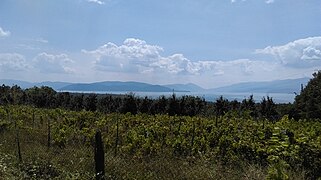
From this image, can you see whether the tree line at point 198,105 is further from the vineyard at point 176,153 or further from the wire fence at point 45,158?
the vineyard at point 176,153

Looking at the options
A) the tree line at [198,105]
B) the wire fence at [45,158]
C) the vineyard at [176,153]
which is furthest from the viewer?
the tree line at [198,105]

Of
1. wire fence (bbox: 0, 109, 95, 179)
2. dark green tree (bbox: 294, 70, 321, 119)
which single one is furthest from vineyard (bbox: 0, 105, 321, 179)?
dark green tree (bbox: 294, 70, 321, 119)

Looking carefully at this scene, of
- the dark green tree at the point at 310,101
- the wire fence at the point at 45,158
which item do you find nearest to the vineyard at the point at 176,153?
the wire fence at the point at 45,158

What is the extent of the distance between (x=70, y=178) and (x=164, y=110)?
31.9 metres

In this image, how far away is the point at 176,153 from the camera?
11.0 meters

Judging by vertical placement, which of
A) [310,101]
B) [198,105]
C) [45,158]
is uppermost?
[310,101]

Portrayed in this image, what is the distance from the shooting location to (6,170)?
28.8 feet

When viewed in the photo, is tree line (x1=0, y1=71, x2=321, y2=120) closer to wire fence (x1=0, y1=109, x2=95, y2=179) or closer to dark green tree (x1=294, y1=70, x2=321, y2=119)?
dark green tree (x1=294, y1=70, x2=321, y2=119)

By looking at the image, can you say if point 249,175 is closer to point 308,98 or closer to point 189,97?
point 308,98

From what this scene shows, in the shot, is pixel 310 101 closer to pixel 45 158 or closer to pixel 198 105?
pixel 198 105

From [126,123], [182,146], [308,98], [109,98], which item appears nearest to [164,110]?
[109,98]

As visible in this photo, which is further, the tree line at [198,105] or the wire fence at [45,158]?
the tree line at [198,105]

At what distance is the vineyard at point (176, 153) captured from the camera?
8391 mm

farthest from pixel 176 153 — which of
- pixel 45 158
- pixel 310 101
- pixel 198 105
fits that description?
pixel 198 105
